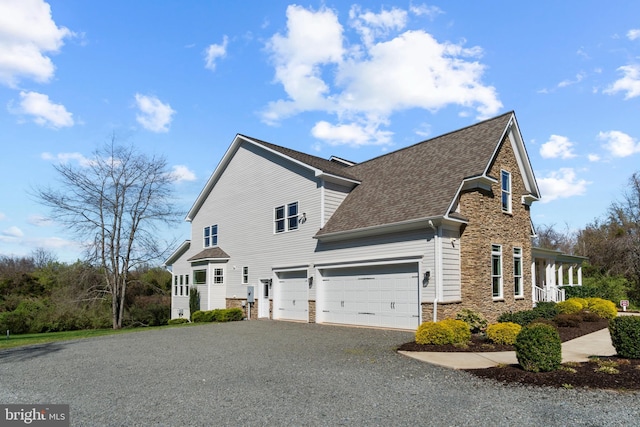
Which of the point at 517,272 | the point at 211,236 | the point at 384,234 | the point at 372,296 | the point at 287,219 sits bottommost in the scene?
the point at 372,296

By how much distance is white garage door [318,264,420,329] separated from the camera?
53.4ft

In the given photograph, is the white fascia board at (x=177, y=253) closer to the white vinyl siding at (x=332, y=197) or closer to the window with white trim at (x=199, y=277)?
the window with white trim at (x=199, y=277)

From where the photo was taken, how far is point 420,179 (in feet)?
59.7

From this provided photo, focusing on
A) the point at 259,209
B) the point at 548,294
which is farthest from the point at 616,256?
the point at 259,209

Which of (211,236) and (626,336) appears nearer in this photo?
(626,336)

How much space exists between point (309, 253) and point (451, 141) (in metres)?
8.20

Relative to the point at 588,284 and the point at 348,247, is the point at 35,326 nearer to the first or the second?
the point at 348,247

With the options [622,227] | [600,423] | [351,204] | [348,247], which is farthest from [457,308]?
[622,227]

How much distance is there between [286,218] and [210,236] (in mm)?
8390

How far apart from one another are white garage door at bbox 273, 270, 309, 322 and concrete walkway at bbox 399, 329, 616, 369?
10098 mm

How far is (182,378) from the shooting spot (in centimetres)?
885

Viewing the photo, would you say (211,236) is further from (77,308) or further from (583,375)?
(583,375)

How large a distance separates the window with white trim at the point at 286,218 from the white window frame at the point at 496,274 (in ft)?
29.7

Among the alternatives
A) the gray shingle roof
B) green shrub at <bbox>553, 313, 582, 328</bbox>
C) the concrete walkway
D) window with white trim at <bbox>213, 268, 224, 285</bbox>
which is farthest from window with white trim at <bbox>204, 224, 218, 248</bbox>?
green shrub at <bbox>553, 313, 582, 328</bbox>
